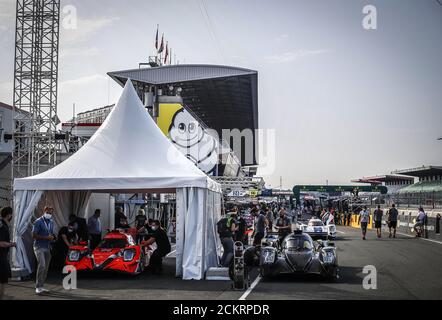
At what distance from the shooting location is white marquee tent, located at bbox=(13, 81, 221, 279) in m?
15.2

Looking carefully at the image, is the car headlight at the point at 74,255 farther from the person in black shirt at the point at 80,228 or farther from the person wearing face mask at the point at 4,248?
the person wearing face mask at the point at 4,248

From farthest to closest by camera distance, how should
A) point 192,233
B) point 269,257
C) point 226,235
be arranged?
point 226,235, point 192,233, point 269,257

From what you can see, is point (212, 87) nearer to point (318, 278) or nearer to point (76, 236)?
point (76, 236)

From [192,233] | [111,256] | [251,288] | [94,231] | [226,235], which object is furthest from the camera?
[94,231]

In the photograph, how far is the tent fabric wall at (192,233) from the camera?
15.1m

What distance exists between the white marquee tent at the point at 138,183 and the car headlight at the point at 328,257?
3205 millimetres

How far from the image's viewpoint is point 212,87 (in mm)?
62875

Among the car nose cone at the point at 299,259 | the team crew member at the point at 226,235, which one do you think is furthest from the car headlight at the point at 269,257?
the team crew member at the point at 226,235

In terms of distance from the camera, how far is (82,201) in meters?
20.5

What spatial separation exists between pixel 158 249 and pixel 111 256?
153 centimetres

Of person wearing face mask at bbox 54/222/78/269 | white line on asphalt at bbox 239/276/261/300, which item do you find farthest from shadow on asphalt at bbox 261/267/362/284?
person wearing face mask at bbox 54/222/78/269

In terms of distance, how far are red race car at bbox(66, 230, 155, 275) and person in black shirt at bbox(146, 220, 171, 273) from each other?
20.7 inches

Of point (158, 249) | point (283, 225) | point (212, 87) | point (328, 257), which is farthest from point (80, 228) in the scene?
point (212, 87)
